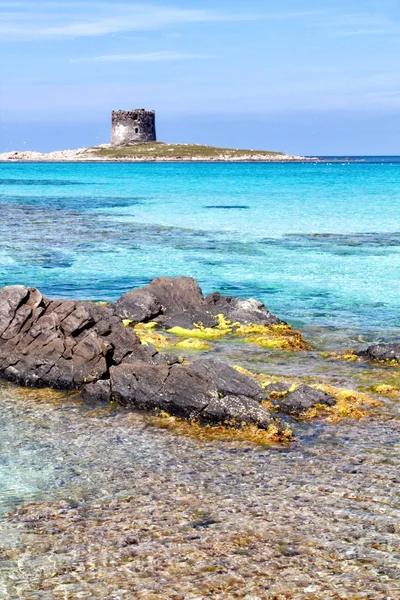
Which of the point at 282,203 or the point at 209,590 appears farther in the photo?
the point at 282,203

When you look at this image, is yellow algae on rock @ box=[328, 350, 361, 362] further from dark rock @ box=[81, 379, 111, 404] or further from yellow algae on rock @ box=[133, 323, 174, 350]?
dark rock @ box=[81, 379, 111, 404]

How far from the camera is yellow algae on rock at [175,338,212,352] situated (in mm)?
20312

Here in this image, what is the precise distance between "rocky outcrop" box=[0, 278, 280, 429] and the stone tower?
164755 mm

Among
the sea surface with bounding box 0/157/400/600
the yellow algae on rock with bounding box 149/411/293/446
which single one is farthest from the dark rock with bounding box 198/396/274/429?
the sea surface with bounding box 0/157/400/600

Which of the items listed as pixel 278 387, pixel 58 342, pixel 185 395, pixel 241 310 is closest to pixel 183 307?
pixel 241 310

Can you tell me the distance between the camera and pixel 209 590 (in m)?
9.19

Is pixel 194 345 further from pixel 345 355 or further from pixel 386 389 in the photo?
pixel 386 389

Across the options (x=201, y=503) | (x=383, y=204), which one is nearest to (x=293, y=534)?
(x=201, y=503)

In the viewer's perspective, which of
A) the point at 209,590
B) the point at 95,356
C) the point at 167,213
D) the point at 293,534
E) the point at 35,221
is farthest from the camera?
the point at 167,213

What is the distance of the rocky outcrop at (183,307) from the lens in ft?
74.2

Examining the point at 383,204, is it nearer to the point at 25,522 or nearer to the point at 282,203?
the point at 282,203

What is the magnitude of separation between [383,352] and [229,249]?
2166 cm

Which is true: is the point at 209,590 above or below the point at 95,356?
below

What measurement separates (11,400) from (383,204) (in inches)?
2243
